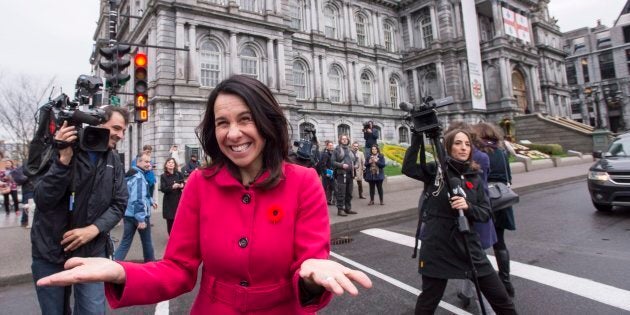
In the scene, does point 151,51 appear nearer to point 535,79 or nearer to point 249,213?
point 249,213

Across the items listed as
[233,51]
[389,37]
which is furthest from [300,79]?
[389,37]

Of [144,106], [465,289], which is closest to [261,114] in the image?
[465,289]

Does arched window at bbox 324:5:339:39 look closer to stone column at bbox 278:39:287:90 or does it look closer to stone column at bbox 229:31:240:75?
stone column at bbox 278:39:287:90

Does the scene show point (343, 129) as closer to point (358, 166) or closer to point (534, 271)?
point (358, 166)

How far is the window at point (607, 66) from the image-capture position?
56.4 m

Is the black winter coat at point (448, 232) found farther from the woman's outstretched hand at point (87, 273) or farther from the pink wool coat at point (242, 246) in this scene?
the woman's outstretched hand at point (87, 273)

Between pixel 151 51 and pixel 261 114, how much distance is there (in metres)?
23.1

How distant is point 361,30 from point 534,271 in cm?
3219

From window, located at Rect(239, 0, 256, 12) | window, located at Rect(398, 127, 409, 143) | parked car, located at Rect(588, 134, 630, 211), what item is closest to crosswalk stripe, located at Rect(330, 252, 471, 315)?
parked car, located at Rect(588, 134, 630, 211)

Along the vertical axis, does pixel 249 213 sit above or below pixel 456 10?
below

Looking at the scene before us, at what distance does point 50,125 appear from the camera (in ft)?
7.80

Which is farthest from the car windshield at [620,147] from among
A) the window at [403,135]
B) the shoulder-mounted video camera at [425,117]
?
the window at [403,135]

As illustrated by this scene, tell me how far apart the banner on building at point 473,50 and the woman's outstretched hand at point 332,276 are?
28.9m

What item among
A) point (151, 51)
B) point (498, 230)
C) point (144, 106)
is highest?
point (151, 51)
